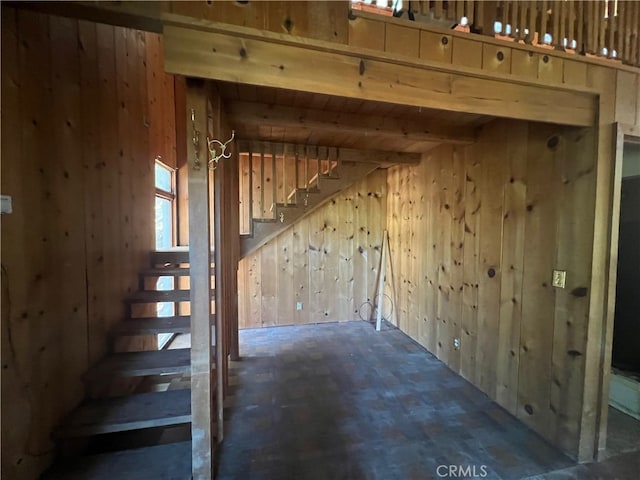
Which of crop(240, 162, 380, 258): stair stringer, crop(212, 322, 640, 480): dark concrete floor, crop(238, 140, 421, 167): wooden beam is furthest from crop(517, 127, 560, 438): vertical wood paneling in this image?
crop(240, 162, 380, 258): stair stringer

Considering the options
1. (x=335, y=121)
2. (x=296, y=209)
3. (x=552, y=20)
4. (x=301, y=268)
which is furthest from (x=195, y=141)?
(x=301, y=268)

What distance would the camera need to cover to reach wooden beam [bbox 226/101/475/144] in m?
2.28

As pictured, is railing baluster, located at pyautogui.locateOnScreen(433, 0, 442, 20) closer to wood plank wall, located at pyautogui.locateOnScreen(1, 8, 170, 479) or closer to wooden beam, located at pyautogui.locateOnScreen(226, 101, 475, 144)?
wooden beam, located at pyautogui.locateOnScreen(226, 101, 475, 144)

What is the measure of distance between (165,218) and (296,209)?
2015mm

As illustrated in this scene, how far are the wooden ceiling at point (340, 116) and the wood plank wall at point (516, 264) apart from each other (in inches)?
13.2

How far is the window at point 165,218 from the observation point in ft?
12.6

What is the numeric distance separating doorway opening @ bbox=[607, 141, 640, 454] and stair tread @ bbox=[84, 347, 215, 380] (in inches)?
128

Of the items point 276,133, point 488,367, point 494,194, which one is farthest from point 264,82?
point 488,367

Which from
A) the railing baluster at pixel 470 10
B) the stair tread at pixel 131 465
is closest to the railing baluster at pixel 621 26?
the railing baluster at pixel 470 10

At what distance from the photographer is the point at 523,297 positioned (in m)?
2.17

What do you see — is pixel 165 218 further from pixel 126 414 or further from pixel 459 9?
pixel 459 9

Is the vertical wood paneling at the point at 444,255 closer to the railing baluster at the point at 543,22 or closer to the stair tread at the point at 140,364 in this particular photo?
the railing baluster at the point at 543,22

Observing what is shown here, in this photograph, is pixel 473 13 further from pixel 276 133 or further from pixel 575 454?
pixel 575 454

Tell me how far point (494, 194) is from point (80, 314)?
3257 mm
